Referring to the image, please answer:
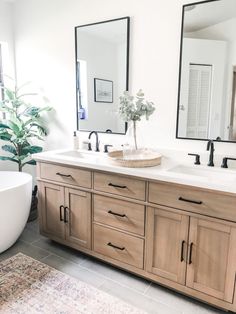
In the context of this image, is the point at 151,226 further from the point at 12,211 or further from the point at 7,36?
the point at 7,36

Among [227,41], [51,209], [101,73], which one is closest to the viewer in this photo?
[227,41]

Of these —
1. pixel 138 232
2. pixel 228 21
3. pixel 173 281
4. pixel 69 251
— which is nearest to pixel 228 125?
pixel 228 21

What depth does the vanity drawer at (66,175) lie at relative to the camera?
7.32ft

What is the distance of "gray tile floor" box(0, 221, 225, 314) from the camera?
1863mm

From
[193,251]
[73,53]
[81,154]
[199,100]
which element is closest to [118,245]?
[193,251]

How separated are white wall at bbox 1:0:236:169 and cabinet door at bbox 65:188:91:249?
71 centimetres

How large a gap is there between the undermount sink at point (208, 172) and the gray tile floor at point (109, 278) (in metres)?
0.90

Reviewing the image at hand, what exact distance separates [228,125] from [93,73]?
142 cm

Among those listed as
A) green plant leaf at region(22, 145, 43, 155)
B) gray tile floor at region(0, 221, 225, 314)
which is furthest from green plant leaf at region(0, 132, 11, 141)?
gray tile floor at region(0, 221, 225, 314)

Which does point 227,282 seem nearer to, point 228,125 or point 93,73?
point 228,125

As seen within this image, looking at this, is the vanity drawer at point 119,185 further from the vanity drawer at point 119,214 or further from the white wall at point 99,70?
the white wall at point 99,70

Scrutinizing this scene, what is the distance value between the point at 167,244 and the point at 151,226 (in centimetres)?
16

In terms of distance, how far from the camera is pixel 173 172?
1922 millimetres

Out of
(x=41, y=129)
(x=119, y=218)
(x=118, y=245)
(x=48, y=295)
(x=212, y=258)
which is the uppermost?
(x=41, y=129)
